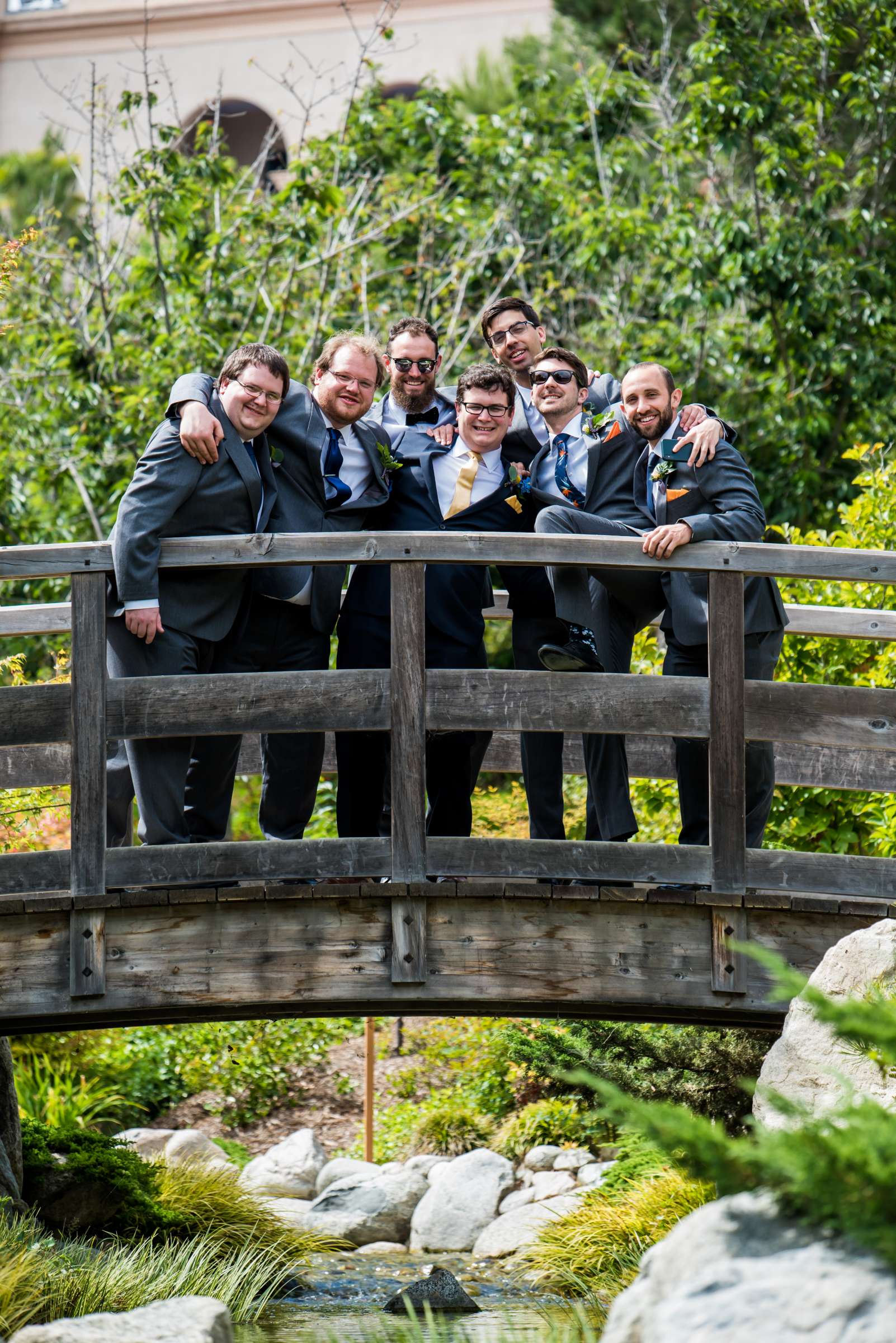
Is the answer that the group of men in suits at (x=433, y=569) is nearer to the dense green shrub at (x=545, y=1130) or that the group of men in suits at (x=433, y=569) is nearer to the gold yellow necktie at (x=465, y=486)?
the gold yellow necktie at (x=465, y=486)

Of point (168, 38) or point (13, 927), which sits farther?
point (168, 38)

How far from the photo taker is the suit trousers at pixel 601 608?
4.93 m

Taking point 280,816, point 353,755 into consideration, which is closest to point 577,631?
Result: point 353,755

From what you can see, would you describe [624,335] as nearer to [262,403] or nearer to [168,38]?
[262,403]

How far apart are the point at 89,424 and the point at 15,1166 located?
590 cm

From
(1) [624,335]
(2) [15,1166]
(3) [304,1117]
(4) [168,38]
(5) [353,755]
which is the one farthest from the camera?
(4) [168,38]

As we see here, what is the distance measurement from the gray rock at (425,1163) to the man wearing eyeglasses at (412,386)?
5.41 metres

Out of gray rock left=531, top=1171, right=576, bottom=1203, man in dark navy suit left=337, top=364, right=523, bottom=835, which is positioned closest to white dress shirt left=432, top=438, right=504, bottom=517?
man in dark navy suit left=337, top=364, right=523, bottom=835

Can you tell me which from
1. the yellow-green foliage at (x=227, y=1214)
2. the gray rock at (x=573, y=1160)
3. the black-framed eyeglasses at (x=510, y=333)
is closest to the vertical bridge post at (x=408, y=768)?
the black-framed eyeglasses at (x=510, y=333)

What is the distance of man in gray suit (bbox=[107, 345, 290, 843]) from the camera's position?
459cm

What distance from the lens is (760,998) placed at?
15.3 ft

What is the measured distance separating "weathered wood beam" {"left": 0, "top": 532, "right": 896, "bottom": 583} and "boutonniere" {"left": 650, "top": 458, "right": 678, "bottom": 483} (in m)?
0.34

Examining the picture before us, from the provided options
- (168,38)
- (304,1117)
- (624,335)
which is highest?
(168,38)

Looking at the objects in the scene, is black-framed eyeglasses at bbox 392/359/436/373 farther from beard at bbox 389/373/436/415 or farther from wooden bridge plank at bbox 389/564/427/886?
wooden bridge plank at bbox 389/564/427/886
